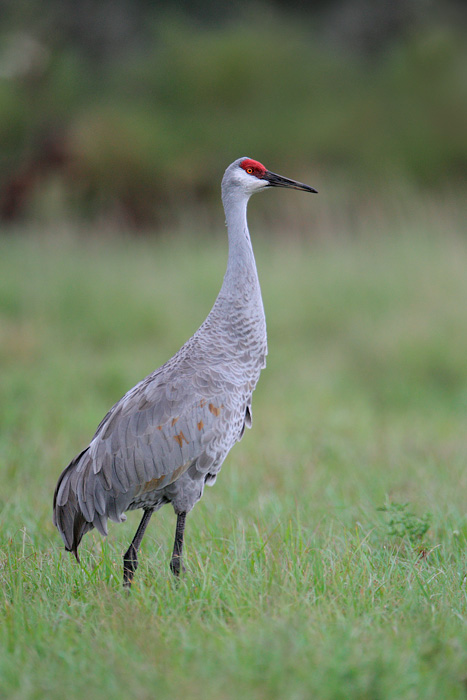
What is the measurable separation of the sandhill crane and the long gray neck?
0.08m

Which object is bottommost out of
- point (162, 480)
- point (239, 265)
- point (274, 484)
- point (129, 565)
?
point (129, 565)

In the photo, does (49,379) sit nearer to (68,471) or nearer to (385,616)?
(68,471)

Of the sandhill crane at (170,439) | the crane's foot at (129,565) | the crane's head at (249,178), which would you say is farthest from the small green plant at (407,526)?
the crane's head at (249,178)

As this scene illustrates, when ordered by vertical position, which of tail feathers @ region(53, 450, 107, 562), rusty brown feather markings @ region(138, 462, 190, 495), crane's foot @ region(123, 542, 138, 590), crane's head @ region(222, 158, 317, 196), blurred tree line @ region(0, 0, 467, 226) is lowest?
crane's foot @ region(123, 542, 138, 590)

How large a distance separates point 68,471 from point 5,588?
52 cm

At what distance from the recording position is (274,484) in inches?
184

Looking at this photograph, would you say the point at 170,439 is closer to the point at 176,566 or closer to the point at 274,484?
the point at 176,566

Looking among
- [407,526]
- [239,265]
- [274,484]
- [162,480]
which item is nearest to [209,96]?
[274,484]

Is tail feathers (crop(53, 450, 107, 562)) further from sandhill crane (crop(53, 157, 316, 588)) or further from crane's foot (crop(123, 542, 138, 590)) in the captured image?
crane's foot (crop(123, 542, 138, 590))

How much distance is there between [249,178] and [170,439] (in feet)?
4.06

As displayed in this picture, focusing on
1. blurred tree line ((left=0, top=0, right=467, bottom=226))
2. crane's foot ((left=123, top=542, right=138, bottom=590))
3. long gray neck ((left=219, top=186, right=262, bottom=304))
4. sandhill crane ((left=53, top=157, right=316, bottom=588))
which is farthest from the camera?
blurred tree line ((left=0, top=0, right=467, bottom=226))

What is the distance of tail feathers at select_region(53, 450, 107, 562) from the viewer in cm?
324

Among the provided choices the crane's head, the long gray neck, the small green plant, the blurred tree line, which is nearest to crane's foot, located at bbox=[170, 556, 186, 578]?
the small green plant

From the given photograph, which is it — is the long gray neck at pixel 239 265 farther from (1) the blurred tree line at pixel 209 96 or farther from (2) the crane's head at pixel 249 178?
(1) the blurred tree line at pixel 209 96
